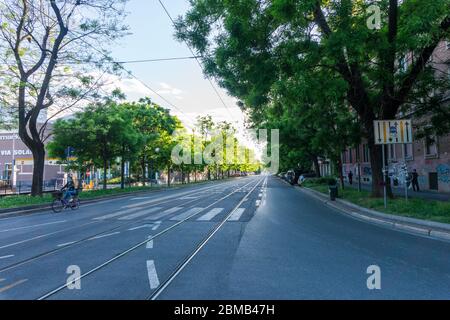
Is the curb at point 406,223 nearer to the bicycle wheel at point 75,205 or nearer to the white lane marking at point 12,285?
the white lane marking at point 12,285

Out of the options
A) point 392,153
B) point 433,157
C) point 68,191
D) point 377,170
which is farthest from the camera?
point 392,153

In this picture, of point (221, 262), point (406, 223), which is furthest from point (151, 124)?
point (221, 262)

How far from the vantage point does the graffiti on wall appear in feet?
68.1

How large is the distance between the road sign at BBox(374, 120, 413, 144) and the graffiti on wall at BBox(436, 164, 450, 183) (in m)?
10.4

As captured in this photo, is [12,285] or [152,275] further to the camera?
[152,275]

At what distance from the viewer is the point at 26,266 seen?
5996 millimetres

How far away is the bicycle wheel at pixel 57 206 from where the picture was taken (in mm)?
16081

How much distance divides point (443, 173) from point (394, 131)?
11.1 metres

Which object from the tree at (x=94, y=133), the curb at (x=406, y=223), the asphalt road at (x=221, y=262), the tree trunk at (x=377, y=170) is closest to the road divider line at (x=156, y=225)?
the asphalt road at (x=221, y=262)

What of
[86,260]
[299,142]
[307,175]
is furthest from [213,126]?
[86,260]

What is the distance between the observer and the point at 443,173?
21.2 meters

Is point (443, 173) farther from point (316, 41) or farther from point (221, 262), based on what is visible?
point (221, 262)

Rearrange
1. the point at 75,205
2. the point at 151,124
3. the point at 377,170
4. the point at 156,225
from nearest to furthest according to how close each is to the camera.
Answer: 1. the point at 156,225
2. the point at 377,170
3. the point at 75,205
4. the point at 151,124

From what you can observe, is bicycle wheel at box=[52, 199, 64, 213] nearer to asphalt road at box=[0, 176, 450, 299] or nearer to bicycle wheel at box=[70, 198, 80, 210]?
bicycle wheel at box=[70, 198, 80, 210]
